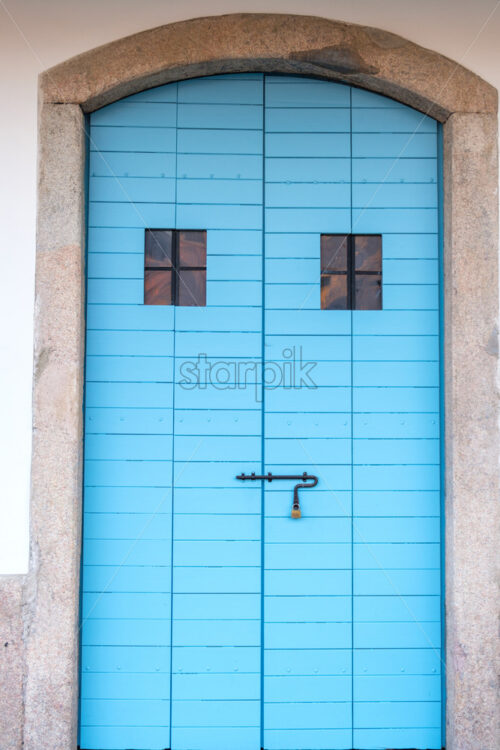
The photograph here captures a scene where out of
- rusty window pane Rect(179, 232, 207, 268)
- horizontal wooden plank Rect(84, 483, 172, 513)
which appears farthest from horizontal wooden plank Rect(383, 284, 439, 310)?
horizontal wooden plank Rect(84, 483, 172, 513)

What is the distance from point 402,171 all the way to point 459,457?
157cm

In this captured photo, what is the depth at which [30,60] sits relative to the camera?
306cm

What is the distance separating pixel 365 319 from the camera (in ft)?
10.6

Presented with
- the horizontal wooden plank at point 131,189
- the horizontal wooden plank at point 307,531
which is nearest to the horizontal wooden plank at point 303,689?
the horizontal wooden plank at point 307,531

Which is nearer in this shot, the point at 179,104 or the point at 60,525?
the point at 60,525

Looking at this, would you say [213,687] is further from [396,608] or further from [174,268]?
[174,268]

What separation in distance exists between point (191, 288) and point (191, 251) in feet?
0.66

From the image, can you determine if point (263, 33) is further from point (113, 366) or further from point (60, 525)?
point (60, 525)

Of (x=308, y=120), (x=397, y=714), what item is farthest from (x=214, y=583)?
(x=308, y=120)

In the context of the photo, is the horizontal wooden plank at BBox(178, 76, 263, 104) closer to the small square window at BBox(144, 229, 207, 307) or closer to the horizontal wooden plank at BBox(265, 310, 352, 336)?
the small square window at BBox(144, 229, 207, 307)

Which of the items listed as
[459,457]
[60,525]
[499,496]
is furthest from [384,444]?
[60,525]

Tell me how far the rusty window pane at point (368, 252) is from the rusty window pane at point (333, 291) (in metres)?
0.11

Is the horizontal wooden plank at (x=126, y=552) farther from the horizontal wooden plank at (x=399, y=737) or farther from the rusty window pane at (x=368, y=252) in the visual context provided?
the rusty window pane at (x=368, y=252)

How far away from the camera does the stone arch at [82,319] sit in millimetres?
2986
